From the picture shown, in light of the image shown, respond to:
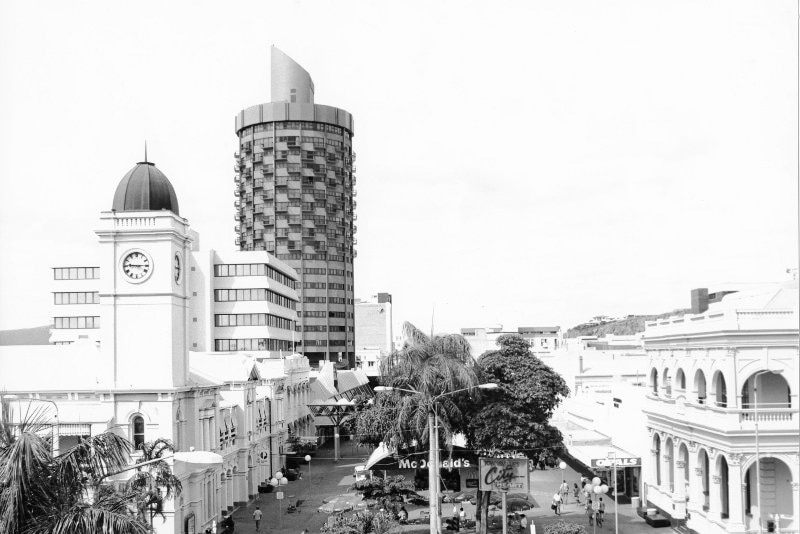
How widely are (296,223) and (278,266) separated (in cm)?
5336

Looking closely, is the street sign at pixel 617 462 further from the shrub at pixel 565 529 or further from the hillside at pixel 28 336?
the hillside at pixel 28 336

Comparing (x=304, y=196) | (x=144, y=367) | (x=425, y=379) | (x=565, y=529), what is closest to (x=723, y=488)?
(x=565, y=529)

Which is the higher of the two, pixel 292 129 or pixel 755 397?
pixel 292 129

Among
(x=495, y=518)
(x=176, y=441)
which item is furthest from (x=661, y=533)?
(x=176, y=441)

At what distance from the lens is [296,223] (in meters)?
153

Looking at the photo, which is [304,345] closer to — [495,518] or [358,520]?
[495,518]

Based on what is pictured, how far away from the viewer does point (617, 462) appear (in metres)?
48.1

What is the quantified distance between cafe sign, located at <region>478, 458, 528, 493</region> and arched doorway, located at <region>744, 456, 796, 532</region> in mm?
10219

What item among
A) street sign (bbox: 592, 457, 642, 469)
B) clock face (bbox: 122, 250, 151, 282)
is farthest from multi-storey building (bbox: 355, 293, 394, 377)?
clock face (bbox: 122, 250, 151, 282)

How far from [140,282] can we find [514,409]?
20008 mm

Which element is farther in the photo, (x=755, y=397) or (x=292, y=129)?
(x=292, y=129)

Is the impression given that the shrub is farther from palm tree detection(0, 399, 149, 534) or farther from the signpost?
palm tree detection(0, 399, 149, 534)

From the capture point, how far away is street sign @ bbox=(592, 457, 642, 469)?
47.2 metres

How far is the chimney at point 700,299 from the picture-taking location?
5044cm
